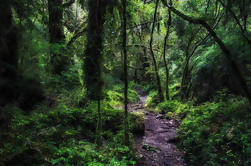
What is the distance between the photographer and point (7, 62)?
4.78ft

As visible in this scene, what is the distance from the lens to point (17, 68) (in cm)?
148

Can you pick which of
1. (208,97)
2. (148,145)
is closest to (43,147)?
(148,145)

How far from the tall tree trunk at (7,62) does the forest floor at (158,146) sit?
3.52 metres

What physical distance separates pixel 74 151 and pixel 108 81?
2.12m

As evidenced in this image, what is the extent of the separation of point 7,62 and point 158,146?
487 centimetres

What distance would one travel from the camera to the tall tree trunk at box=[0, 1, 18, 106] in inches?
52.8

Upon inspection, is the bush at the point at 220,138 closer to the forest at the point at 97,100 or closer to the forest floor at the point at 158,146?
the forest at the point at 97,100

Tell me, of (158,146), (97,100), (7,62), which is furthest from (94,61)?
(158,146)

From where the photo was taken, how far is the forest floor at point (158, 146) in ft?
13.8

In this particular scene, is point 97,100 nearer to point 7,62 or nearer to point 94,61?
point 94,61

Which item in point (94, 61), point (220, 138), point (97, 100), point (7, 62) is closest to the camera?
point (7, 62)

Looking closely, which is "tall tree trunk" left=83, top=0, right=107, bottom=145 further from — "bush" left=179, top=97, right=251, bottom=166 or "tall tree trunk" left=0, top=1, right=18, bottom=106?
"bush" left=179, top=97, right=251, bottom=166

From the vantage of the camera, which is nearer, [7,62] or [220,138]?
[7,62]

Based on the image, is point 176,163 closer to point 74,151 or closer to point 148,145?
point 148,145
